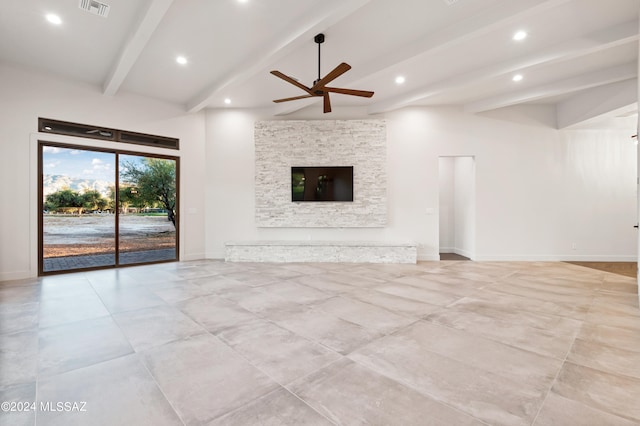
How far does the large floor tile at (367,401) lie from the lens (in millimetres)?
1656

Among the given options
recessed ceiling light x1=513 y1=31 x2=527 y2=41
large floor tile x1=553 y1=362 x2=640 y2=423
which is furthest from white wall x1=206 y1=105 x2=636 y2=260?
large floor tile x1=553 y1=362 x2=640 y2=423

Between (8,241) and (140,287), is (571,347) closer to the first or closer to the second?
(140,287)

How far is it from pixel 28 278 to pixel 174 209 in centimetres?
272

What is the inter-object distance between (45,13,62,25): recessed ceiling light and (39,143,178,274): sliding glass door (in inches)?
97.8

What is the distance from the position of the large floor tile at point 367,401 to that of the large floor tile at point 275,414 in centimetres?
6

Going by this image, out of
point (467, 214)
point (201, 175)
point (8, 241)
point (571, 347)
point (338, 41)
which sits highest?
point (338, 41)

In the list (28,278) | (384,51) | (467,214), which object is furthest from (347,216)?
(28,278)

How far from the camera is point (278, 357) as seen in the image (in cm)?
237

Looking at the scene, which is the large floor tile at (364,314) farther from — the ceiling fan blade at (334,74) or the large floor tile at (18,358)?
the ceiling fan blade at (334,74)

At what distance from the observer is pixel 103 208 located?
5.98 metres

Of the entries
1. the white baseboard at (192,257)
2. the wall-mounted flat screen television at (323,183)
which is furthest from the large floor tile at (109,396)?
the wall-mounted flat screen television at (323,183)

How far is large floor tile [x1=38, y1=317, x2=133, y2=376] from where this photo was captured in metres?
2.28

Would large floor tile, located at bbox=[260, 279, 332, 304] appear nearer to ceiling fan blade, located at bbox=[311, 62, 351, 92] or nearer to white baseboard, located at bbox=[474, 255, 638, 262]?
ceiling fan blade, located at bbox=[311, 62, 351, 92]

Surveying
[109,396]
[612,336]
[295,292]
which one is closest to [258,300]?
[295,292]
